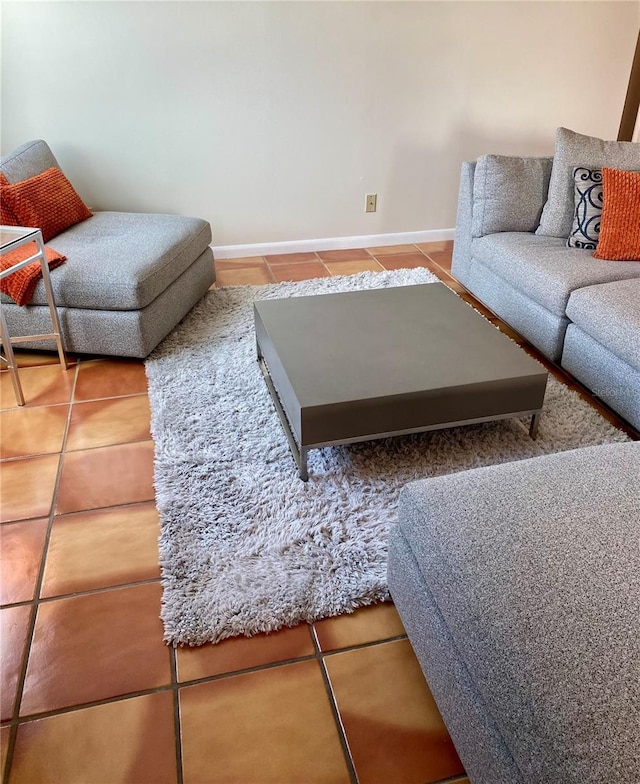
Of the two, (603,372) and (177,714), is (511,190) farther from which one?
(177,714)

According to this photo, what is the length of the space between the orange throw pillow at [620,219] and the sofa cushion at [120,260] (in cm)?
188

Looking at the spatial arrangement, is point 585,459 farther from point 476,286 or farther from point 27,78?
point 27,78

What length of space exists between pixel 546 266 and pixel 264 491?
1.55m

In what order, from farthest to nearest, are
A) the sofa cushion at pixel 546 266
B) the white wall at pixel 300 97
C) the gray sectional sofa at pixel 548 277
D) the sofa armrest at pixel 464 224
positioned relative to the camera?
the white wall at pixel 300 97, the sofa armrest at pixel 464 224, the sofa cushion at pixel 546 266, the gray sectional sofa at pixel 548 277

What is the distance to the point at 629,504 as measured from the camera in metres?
1.20

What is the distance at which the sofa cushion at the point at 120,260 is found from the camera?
2555mm

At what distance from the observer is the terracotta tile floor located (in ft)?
4.04

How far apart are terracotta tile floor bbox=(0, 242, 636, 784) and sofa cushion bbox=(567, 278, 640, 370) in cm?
125

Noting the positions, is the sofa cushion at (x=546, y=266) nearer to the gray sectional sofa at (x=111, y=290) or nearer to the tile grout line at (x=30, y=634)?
the gray sectional sofa at (x=111, y=290)

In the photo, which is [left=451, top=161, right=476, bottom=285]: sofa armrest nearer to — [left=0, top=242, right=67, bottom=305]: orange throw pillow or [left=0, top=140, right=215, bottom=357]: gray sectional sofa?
[left=0, top=140, right=215, bottom=357]: gray sectional sofa

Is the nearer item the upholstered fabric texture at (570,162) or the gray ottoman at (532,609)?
the gray ottoman at (532,609)

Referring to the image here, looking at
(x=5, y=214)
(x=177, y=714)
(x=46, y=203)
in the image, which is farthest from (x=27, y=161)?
(x=177, y=714)

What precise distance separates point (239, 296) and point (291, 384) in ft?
5.22

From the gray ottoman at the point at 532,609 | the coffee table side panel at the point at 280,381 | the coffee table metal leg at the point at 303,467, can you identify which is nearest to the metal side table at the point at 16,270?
the coffee table side panel at the point at 280,381
